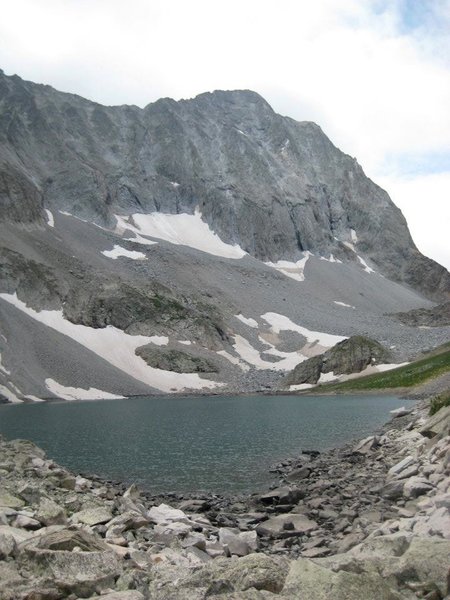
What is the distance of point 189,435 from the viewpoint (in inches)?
1956

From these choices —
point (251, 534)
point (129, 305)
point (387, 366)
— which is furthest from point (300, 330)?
point (251, 534)

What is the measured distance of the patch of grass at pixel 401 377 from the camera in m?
85.7

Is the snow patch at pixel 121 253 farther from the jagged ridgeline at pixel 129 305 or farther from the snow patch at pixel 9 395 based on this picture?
the snow patch at pixel 9 395

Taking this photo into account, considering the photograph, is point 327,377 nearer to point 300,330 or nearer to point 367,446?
point 300,330

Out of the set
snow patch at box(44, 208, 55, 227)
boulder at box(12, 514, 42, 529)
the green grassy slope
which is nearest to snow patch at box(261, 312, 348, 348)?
the green grassy slope

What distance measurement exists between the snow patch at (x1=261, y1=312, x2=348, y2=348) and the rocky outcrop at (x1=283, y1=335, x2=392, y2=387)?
64.3 feet

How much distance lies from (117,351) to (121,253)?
48.1m

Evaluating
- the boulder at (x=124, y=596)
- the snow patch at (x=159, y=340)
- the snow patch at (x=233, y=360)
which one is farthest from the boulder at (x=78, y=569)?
the snow patch at (x=159, y=340)

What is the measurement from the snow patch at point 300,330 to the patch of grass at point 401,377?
34041mm

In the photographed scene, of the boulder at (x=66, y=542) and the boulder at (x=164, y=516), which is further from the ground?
the boulder at (x=66, y=542)

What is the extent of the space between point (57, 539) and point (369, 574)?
690cm

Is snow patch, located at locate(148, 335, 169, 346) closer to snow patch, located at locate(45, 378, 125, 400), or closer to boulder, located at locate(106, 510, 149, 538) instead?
snow patch, located at locate(45, 378, 125, 400)

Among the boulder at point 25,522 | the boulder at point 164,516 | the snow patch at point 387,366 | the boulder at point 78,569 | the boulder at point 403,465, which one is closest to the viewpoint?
the boulder at point 78,569

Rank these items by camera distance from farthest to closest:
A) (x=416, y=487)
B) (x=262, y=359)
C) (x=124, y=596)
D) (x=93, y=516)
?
1. (x=262, y=359)
2. (x=416, y=487)
3. (x=93, y=516)
4. (x=124, y=596)
